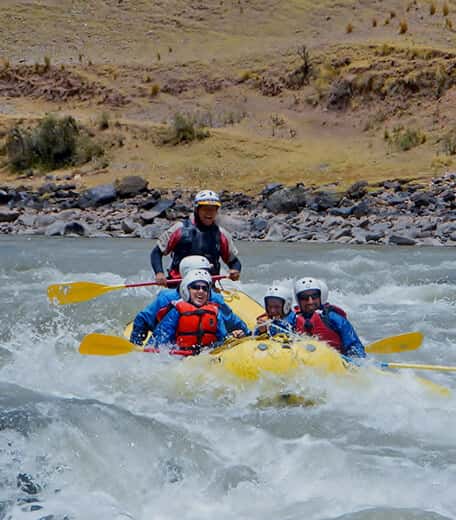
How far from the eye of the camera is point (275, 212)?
1866 centimetres

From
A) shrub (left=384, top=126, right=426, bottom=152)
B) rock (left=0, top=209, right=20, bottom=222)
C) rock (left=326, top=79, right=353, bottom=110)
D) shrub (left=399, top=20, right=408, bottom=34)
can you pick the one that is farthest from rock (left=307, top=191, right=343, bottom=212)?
shrub (left=399, top=20, right=408, bottom=34)

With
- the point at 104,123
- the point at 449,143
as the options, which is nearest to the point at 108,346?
the point at 449,143

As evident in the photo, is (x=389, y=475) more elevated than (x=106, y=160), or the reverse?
(x=389, y=475)

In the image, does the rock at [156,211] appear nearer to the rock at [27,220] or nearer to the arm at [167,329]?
the rock at [27,220]

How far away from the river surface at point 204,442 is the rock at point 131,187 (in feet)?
42.3

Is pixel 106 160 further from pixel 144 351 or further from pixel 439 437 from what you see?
pixel 439 437

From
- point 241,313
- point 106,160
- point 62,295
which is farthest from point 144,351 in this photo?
point 106,160

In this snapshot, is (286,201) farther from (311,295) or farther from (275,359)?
(275,359)

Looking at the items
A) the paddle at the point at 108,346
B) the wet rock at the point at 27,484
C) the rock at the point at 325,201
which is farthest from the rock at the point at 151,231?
the wet rock at the point at 27,484

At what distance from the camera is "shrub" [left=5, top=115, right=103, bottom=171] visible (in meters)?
25.4

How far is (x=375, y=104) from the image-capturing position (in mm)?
25359

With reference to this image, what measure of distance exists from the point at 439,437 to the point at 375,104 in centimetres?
2145

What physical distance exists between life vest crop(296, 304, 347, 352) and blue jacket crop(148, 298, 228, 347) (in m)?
0.57

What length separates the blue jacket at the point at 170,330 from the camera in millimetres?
6012
